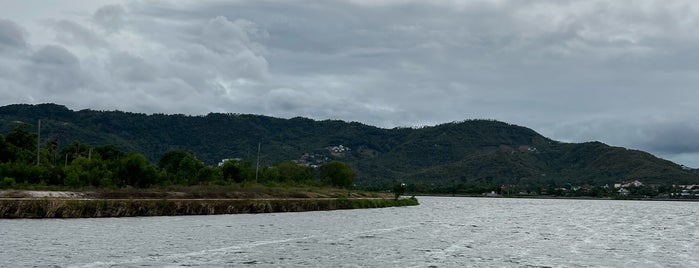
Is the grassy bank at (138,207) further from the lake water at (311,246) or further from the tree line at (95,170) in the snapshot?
the tree line at (95,170)

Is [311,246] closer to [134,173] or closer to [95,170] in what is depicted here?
Answer: [95,170]

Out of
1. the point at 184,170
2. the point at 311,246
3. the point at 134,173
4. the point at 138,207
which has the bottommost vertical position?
the point at 311,246

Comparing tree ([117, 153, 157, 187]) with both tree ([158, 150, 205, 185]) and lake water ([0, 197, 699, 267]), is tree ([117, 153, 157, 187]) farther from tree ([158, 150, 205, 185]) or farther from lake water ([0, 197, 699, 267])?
lake water ([0, 197, 699, 267])

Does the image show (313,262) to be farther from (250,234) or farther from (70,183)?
(70,183)

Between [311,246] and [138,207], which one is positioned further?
[138,207]

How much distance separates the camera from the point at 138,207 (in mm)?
101812

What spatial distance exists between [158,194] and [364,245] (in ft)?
205

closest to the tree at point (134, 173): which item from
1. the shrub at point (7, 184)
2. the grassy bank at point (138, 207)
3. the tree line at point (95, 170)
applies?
the tree line at point (95, 170)

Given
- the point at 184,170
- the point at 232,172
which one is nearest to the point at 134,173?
the point at 184,170

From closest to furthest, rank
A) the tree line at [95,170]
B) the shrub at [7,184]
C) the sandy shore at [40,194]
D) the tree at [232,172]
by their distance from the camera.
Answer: the sandy shore at [40,194] → the shrub at [7,184] → the tree line at [95,170] → the tree at [232,172]

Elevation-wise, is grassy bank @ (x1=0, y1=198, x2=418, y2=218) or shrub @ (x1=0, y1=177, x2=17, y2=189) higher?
shrub @ (x1=0, y1=177, x2=17, y2=189)

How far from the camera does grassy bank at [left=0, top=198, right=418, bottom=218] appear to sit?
8888 centimetres

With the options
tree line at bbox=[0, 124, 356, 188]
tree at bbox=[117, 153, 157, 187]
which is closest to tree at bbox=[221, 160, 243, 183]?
tree line at bbox=[0, 124, 356, 188]

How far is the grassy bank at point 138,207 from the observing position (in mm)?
88875
